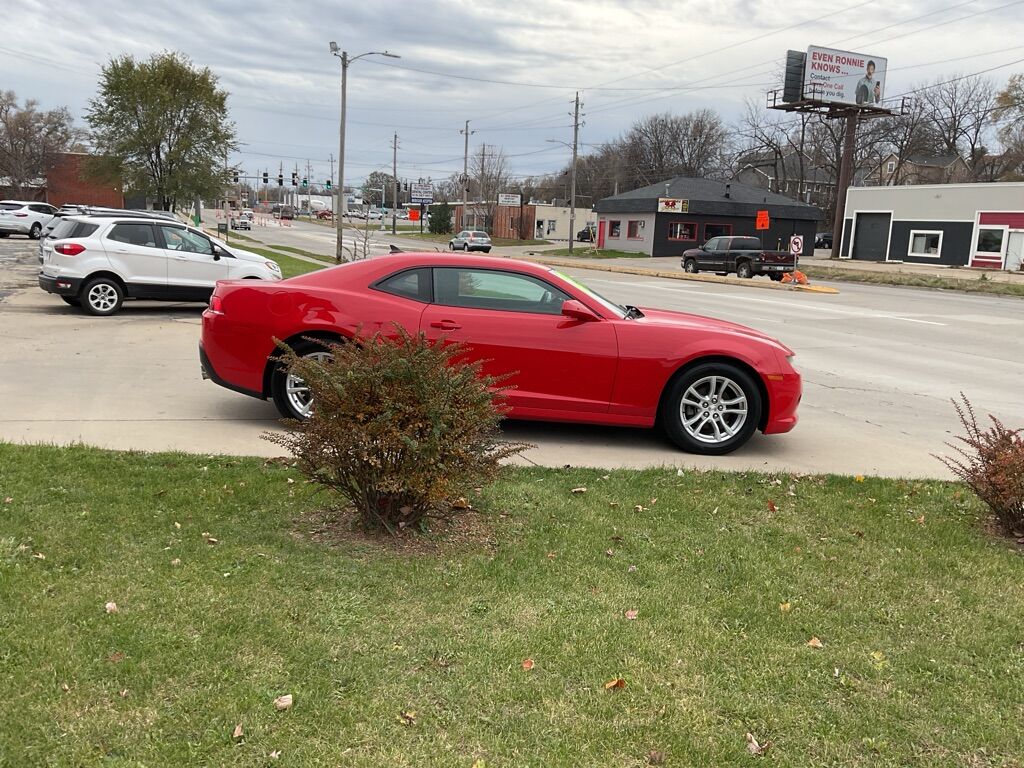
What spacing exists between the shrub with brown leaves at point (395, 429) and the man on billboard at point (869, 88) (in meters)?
59.9

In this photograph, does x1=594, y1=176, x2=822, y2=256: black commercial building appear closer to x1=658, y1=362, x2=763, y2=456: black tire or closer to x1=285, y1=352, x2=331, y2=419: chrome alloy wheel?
x1=658, y1=362, x2=763, y2=456: black tire

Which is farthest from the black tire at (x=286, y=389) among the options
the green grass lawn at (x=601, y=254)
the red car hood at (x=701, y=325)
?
the green grass lawn at (x=601, y=254)

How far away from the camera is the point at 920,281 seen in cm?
3403

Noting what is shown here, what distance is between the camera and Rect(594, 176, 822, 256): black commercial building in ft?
186

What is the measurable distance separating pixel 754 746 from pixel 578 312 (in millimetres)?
4135

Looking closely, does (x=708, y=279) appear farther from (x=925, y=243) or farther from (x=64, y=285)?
(x=64, y=285)

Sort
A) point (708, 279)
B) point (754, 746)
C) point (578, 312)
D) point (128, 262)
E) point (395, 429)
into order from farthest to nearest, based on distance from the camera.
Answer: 1. point (708, 279)
2. point (128, 262)
3. point (578, 312)
4. point (395, 429)
5. point (754, 746)

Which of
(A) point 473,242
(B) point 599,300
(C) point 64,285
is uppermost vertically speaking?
(A) point 473,242

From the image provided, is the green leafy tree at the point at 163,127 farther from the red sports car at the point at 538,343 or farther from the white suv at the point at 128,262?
the red sports car at the point at 538,343

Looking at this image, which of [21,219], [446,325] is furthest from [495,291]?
[21,219]

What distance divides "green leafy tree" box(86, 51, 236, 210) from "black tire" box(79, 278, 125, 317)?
25.8m

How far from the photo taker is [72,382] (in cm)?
831

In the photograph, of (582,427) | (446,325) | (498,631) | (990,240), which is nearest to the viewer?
(498,631)

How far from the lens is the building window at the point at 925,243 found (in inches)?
1937
